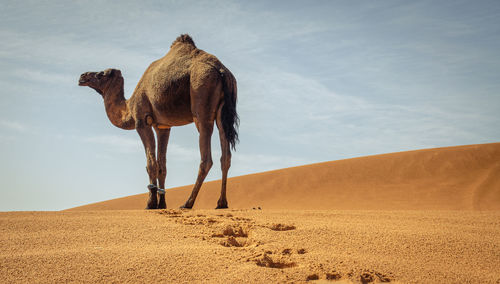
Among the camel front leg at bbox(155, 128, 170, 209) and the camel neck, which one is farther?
the camel neck

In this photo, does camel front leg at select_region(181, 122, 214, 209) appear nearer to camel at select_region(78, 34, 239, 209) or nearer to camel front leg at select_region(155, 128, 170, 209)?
camel at select_region(78, 34, 239, 209)

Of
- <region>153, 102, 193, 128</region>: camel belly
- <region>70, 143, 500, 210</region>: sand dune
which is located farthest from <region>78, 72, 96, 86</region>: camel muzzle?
<region>70, 143, 500, 210</region>: sand dune

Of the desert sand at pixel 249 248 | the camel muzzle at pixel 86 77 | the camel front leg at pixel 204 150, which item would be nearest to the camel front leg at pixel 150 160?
the camel front leg at pixel 204 150

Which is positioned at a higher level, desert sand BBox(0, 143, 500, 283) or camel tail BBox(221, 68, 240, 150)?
camel tail BBox(221, 68, 240, 150)

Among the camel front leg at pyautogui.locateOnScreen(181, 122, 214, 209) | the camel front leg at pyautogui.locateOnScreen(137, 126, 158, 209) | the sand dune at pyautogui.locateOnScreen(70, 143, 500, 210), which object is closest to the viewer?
A: the camel front leg at pyautogui.locateOnScreen(181, 122, 214, 209)

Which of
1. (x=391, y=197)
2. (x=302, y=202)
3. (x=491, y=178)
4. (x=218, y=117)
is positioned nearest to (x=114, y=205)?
(x=302, y=202)

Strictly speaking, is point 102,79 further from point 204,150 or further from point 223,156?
point 223,156

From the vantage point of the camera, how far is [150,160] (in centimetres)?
895

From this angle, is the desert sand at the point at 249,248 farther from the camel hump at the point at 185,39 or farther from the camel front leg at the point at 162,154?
the camel hump at the point at 185,39

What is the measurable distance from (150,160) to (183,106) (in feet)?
4.80

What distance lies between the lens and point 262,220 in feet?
17.6

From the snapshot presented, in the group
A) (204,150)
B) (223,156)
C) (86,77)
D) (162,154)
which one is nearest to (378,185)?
(162,154)

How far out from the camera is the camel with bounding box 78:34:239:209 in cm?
793

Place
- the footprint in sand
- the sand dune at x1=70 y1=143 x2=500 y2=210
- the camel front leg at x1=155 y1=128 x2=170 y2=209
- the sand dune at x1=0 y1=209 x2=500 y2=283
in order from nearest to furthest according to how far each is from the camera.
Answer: the sand dune at x1=0 y1=209 x2=500 y2=283 < the footprint in sand < the camel front leg at x1=155 y1=128 x2=170 y2=209 < the sand dune at x1=70 y1=143 x2=500 y2=210
